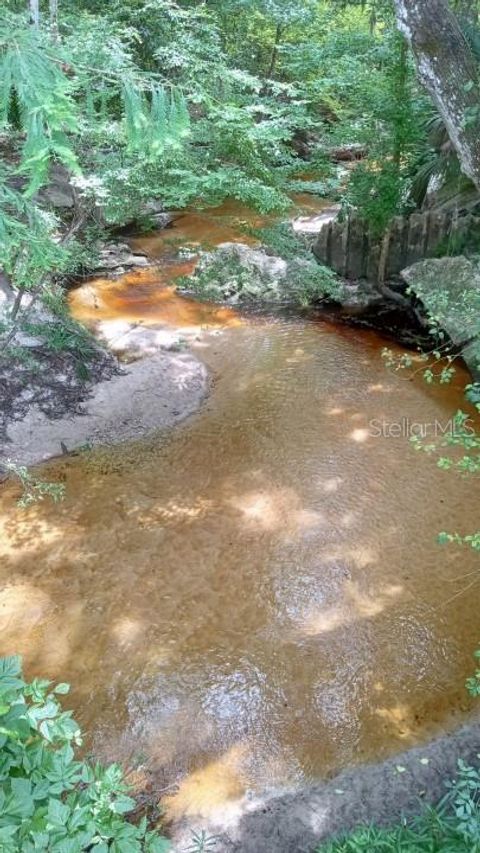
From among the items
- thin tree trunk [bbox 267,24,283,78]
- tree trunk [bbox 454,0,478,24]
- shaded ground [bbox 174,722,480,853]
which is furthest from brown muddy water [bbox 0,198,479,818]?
thin tree trunk [bbox 267,24,283,78]

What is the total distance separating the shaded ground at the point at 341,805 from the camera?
8.84ft

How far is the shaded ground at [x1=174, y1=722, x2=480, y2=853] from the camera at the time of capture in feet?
8.84

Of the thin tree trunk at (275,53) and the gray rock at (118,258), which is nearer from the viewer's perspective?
the gray rock at (118,258)

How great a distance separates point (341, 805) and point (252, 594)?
1519 millimetres

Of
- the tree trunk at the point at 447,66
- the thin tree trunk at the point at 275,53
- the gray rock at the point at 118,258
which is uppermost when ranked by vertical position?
the thin tree trunk at the point at 275,53

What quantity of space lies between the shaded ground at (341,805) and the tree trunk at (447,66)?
10.0 feet

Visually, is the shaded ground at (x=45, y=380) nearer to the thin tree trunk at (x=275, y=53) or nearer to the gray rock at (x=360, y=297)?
the gray rock at (x=360, y=297)

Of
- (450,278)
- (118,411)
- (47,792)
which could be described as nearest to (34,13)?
(118,411)

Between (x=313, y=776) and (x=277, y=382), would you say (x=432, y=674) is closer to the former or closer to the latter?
(x=313, y=776)

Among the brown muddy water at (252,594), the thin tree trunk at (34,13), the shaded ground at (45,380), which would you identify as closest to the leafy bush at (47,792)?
the brown muddy water at (252,594)

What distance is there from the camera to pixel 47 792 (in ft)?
5.48

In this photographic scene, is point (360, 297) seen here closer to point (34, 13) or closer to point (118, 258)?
point (118, 258)

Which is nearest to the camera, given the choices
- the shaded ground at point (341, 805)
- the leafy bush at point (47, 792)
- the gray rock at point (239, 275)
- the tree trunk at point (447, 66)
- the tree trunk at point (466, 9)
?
the leafy bush at point (47, 792)

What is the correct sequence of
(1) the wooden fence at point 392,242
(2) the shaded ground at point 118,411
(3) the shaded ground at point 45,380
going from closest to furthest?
(2) the shaded ground at point 118,411, (3) the shaded ground at point 45,380, (1) the wooden fence at point 392,242
